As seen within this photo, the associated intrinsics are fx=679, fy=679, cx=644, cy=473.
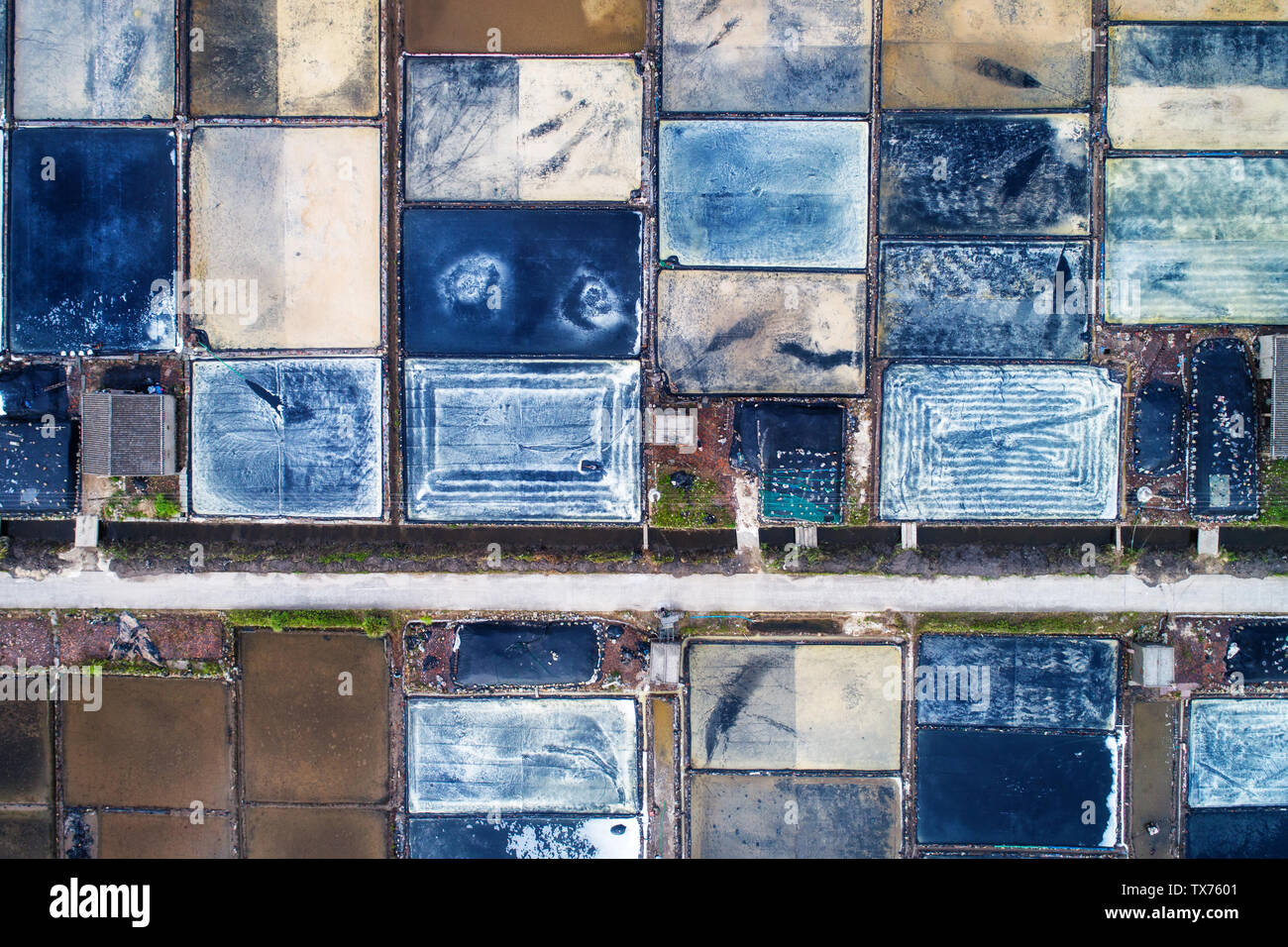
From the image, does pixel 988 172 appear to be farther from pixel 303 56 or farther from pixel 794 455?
pixel 303 56

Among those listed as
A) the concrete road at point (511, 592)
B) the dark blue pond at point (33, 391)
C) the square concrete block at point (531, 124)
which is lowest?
the concrete road at point (511, 592)

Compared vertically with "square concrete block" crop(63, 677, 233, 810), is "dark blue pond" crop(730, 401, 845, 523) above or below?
above

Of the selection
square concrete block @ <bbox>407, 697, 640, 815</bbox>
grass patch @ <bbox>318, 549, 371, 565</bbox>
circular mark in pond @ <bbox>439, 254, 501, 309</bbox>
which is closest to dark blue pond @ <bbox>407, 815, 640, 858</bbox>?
square concrete block @ <bbox>407, 697, 640, 815</bbox>

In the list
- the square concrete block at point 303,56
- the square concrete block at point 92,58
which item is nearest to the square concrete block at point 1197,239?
the square concrete block at point 303,56

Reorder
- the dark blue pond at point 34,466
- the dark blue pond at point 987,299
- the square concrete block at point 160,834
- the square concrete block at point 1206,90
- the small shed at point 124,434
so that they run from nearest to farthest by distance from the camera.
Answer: the small shed at point 124,434 < the square concrete block at point 1206,90 < the dark blue pond at point 987,299 < the dark blue pond at point 34,466 < the square concrete block at point 160,834

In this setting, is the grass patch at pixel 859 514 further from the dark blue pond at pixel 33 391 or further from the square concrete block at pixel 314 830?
the dark blue pond at pixel 33 391

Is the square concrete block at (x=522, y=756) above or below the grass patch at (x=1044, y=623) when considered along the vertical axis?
below

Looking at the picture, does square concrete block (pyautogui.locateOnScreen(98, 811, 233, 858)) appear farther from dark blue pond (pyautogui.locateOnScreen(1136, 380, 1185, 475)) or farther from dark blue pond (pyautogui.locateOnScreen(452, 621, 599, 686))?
dark blue pond (pyautogui.locateOnScreen(1136, 380, 1185, 475))

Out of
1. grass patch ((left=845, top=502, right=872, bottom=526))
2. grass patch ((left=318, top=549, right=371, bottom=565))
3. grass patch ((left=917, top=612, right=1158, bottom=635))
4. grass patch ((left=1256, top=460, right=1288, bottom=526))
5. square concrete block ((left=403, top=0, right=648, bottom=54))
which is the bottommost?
grass patch ((left=917, top=612, right=1158, bottom=635))

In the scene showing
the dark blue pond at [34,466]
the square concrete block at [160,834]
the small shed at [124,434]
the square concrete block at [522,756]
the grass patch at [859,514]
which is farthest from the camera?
the square concrete block at [160,834]
